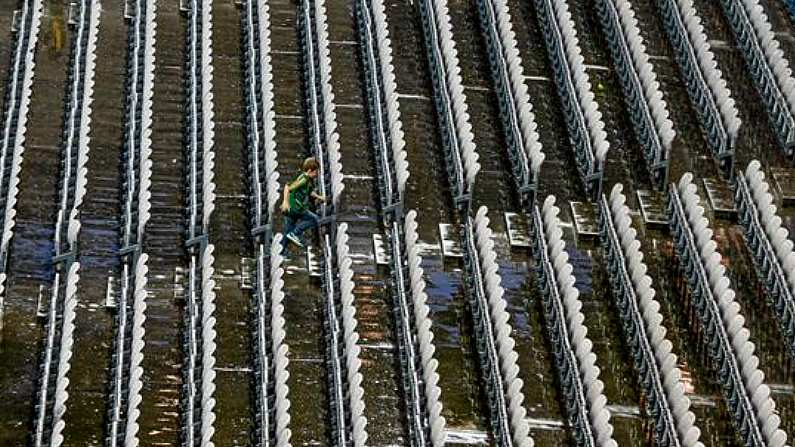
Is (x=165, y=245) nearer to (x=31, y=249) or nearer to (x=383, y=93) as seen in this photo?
(x=31, y=249)

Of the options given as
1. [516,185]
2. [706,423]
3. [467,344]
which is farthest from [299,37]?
[706,423]

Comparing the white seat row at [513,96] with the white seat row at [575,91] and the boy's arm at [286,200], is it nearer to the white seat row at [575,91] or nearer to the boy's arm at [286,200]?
the white seat row at [575,91]

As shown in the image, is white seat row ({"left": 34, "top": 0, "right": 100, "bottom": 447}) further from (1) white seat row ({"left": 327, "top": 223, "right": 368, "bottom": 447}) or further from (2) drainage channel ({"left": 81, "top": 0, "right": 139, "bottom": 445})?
(1) white seat row ({"left": 327, "top": 223, "right": 368, "bottom": 447})

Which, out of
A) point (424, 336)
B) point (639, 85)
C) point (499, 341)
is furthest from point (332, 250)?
point (639, 85)

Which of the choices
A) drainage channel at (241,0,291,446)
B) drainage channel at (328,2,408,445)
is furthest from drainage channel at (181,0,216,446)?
drainage channel at (328,2,408,445)

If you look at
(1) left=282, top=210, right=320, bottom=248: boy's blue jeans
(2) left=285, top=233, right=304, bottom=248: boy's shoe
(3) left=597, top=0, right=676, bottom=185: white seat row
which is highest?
(3) left=597, top=0, right=676, bottom=185: white seat row

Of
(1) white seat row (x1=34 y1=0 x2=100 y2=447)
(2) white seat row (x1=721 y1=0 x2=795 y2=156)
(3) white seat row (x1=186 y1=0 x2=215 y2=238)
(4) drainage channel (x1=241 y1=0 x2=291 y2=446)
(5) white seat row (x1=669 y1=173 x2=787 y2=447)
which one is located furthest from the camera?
(2) white seat row (x1=721 y1=0 x2=795 y2=156)
